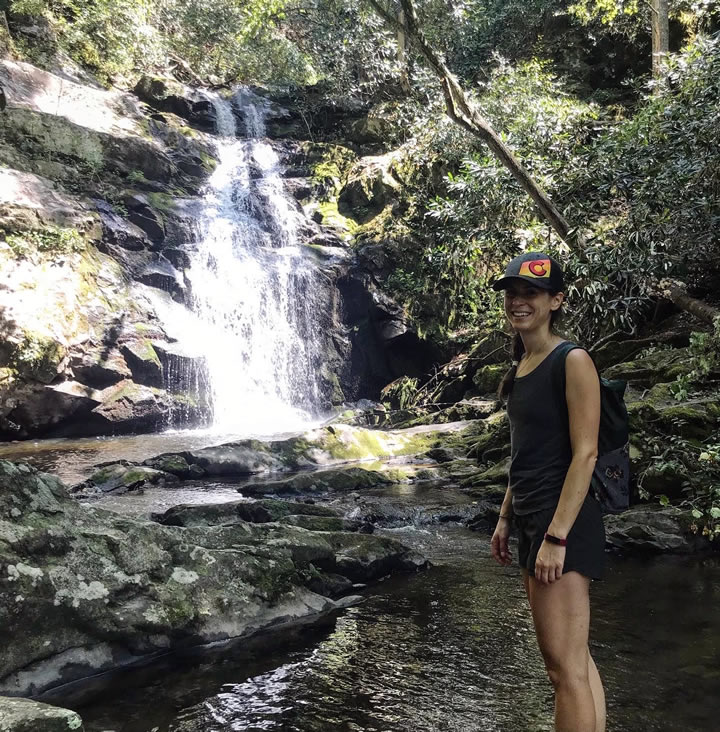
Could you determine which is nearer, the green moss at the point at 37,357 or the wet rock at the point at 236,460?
the wet rock at the point at 236,460

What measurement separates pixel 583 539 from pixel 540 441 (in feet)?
1.17

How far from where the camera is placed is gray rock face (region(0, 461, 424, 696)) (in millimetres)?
3115

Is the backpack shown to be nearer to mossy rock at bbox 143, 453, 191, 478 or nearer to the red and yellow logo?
the red and yellow logo

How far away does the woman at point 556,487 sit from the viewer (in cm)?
203

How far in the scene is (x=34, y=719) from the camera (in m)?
2.17

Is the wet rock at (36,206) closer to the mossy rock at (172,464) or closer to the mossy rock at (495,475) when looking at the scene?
the mossy rock at (172,464)

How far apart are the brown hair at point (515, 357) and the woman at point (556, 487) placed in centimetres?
1

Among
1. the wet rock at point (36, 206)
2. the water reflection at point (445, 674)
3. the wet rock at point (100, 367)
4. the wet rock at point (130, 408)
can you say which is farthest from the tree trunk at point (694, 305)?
the wet rock at point (36, 206)

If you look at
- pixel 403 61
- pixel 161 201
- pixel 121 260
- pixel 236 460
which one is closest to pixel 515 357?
pixel 236 460

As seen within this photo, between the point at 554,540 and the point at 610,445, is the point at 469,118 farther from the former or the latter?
the point at 554,540

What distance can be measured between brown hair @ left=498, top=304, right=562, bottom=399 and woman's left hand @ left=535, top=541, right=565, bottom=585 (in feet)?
2.07

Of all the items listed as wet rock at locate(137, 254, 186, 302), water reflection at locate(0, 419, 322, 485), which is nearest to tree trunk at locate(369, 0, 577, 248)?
water reflection at locate(0, 419, 322, 485)

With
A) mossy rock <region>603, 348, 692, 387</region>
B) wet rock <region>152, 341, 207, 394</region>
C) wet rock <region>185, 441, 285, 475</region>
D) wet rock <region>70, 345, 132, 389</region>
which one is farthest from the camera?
wet rock <region>152, 341, 207, 394</region>

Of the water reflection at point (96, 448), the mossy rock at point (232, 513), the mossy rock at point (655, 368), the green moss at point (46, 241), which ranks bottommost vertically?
the water reflection at point (96, 448)
